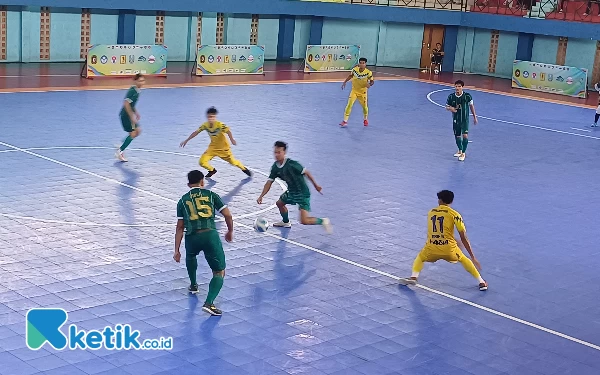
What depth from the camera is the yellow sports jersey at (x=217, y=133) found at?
63.5ft

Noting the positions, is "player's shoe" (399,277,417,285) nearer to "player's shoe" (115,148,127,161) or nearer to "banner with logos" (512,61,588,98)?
"player's shoe" (115,148,127,161)

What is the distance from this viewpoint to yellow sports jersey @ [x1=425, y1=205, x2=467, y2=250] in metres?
13.3

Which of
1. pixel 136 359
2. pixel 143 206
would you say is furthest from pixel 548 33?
pixel 136 359

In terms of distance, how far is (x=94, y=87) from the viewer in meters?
32.4

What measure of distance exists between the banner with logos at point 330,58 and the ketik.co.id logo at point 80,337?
32.7m

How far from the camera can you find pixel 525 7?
46375 millimetres

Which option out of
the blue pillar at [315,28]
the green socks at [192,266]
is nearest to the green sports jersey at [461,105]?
the green socks at [192,266]

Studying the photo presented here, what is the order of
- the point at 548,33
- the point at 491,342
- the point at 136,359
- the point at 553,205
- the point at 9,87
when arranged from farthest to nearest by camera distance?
the point at 548,33 < the point at 9,87 < the point at 553,205 < the point at 491,342 < the point at 136,359

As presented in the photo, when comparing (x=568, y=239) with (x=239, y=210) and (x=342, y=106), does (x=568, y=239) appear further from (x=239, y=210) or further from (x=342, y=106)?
(x=342, y=106)

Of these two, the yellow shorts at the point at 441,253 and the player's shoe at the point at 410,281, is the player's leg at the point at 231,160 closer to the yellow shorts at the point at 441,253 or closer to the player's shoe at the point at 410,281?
the player's shoe at the point at 410,281

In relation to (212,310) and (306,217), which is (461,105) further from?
(212,310)

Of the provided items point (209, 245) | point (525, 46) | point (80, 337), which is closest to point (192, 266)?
point (209, 245)

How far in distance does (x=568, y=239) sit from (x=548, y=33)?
2909 cm

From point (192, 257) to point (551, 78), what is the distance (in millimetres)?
33077
